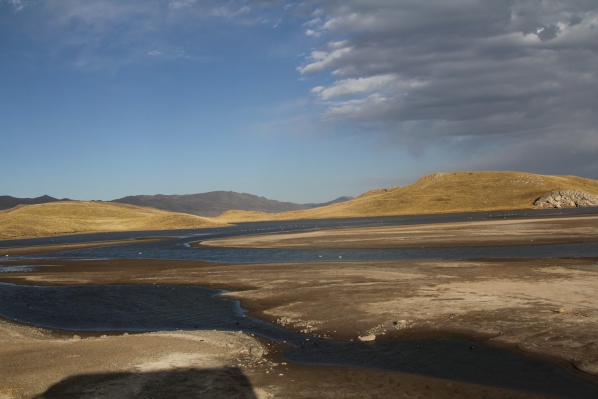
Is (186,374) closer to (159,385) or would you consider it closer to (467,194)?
(159,385)

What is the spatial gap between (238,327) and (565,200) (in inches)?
5290

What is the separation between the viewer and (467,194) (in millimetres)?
157625

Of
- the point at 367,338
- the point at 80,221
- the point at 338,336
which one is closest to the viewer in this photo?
the point at 367,338

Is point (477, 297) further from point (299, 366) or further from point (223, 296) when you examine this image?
point (223, 296)

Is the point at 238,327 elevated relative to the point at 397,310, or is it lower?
lower

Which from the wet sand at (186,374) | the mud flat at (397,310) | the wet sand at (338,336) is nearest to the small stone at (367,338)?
the wet sand at (338,336)

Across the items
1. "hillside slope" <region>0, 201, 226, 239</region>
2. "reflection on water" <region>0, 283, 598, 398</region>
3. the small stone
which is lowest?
"reflection on water" <region>0, 283, 598, 398</region>

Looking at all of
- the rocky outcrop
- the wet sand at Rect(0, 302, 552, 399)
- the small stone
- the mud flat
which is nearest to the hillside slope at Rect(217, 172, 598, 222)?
the rocky outcrop

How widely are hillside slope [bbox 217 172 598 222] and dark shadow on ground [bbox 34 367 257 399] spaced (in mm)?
136436

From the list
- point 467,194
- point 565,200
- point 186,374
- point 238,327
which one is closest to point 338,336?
point 238,327

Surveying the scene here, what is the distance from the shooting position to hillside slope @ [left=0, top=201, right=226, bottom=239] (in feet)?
375

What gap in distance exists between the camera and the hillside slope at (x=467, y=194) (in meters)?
144

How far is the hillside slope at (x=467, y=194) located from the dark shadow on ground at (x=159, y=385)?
13644 centimetres

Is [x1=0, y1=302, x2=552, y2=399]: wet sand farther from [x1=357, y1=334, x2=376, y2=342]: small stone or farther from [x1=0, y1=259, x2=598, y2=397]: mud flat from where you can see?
[x1=357, y1=334, x2=376, y2=342]: small stone
